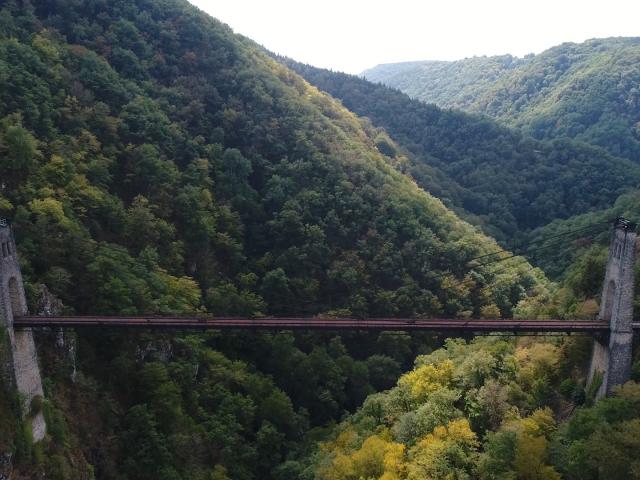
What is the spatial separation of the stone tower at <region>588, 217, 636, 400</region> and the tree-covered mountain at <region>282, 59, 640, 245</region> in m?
62.5

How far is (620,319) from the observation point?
31047 millimetres

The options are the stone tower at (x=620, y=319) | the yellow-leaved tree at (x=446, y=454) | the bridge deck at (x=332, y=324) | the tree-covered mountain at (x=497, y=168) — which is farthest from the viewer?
the tree-covered mountain at (x=497, y=168)

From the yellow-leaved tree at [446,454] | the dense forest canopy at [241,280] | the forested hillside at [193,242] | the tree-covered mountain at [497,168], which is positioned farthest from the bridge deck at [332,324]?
the tree-covered mountain at [497,168]

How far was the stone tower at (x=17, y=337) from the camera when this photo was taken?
30688 millimetres

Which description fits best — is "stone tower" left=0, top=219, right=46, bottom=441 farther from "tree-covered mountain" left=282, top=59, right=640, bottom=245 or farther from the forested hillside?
"tree-covered mountain" left=282, top=59, right=640, bottom=245

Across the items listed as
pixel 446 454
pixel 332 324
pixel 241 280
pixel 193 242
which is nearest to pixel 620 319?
pixel 446 454

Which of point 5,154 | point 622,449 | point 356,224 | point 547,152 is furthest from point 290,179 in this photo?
point 547,152

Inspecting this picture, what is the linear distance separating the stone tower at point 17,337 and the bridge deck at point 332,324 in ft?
2.53

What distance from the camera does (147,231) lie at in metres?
49.8

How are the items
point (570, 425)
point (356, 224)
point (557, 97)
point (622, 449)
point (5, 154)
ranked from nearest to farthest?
point (622, 449) → point (570, 425) → point (5, 154) → point (356, 224) → point (557, 97)

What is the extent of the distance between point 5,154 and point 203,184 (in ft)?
70.5

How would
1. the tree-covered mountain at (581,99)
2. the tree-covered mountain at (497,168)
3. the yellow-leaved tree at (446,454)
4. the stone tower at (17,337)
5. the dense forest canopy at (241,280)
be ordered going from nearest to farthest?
1. the stone tower at (17,337)
2. the yellow-leaved tree at (446,454)
3. the dense forest canopy at (241,280)
4. the tree-covered mountain at (497,168)
5. the tree-covered mountain at (581,99)

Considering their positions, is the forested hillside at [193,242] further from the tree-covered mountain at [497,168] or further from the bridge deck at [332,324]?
the tree-covered mountain at [497,168]

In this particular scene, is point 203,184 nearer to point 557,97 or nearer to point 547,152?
point 547,152
